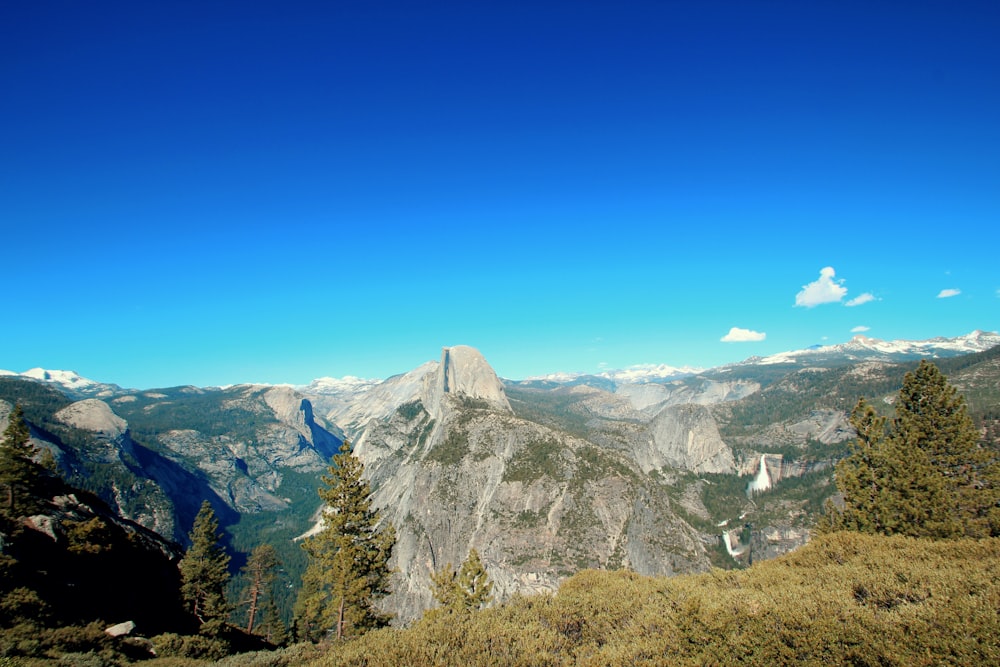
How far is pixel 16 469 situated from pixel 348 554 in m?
19.0

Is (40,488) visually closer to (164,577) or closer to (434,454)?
(164,577)

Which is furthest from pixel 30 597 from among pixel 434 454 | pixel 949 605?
pixel 434 454

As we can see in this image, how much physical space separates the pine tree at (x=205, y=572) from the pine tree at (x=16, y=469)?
16.5 metres

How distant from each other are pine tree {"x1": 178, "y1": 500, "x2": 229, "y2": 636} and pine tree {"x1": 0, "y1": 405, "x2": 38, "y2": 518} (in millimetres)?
16500

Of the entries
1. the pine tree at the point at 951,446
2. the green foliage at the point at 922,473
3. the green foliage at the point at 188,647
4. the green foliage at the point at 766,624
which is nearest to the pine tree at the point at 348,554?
the green foliage at the point at 188,647

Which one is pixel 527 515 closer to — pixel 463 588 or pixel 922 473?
pixel 463 588

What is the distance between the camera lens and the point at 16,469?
79.0 ft

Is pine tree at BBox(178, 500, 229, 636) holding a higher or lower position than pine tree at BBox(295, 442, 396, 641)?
lower

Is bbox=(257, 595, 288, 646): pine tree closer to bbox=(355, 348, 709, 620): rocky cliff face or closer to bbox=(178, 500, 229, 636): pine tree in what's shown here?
bbox=(178, 500, 229, 636): pine tree

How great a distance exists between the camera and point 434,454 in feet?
560

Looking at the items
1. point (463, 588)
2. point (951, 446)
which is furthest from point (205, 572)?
point (951, 446)

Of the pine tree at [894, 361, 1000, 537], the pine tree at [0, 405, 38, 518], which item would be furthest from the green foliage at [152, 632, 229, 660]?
the pine tree at [894, 361, 1000, 537]

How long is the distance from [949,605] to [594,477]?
460ft

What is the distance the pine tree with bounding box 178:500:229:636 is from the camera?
128 feet
